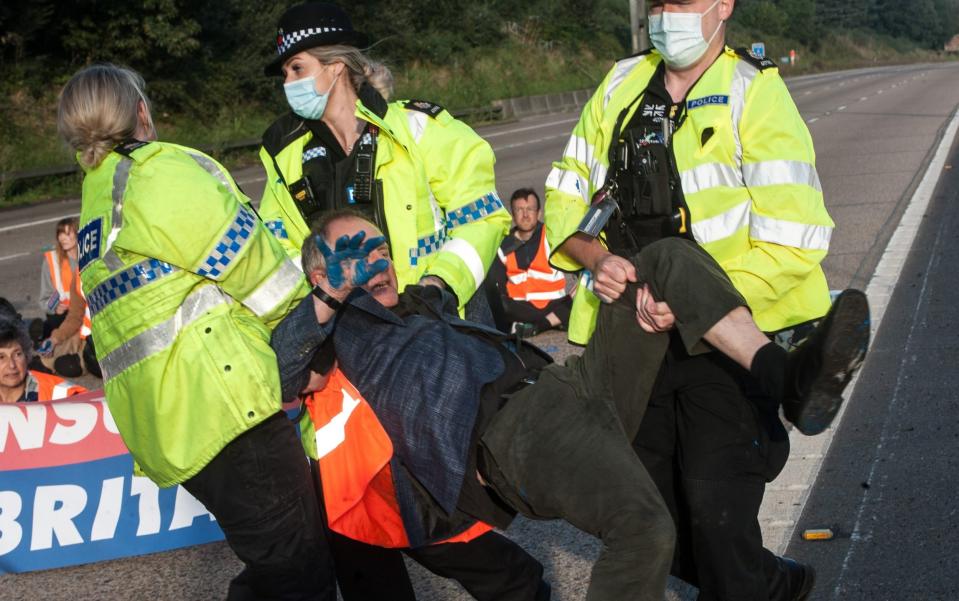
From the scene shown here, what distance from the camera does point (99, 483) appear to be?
5.72 metres

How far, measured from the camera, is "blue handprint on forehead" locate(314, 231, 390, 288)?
3152mm

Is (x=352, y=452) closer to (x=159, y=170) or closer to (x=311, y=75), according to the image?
(x=159, y=170)

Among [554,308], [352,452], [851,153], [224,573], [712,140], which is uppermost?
[712,140]

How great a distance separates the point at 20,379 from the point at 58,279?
Result: 443 centimetres

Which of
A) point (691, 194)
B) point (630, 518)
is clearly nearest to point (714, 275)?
point (691, 194)

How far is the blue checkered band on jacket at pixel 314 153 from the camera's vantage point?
4.15 metres

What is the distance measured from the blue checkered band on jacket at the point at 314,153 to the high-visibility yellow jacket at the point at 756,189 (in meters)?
1.25

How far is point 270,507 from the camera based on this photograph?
3354mm

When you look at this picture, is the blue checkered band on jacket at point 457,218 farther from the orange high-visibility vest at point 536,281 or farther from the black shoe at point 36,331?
the black shoe at point 36,331

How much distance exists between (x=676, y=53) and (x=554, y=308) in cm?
682

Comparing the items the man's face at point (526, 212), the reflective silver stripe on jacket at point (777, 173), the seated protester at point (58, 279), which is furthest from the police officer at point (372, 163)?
the seated protester at point (58, 279)

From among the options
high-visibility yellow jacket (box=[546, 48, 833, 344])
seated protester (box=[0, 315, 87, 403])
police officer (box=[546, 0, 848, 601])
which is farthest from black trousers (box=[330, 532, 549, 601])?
seated protester (box=[0, 315, 87, 403])

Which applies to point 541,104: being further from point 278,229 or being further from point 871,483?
point 278,229

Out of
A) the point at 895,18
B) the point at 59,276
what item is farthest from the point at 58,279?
the point at 895,18
